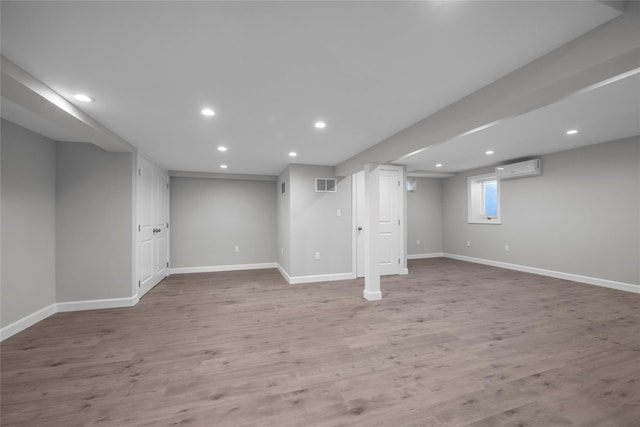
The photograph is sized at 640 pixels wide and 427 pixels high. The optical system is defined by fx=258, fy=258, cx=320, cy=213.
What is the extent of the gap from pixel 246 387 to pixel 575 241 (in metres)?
5.93

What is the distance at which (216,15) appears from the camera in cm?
129

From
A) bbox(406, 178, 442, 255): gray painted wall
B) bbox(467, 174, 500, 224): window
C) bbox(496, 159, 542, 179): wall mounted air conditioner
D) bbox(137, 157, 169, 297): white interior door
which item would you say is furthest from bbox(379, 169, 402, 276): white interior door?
bbox(137, 157, 169, 297): white interior door

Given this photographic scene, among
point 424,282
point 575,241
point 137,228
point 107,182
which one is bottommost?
point 424,282

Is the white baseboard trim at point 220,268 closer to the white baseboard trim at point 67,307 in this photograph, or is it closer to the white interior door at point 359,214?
the white baseboard trim at point 67,307

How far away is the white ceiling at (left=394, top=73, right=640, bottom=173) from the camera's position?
2439 millimetres

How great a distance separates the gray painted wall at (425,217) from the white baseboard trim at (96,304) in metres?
6.50

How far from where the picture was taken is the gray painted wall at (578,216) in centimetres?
407

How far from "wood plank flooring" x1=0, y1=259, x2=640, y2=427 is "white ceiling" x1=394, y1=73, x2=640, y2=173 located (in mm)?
2146

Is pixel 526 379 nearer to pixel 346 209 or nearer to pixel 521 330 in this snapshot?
pixel 521 330

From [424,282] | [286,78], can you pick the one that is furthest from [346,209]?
[286,78]

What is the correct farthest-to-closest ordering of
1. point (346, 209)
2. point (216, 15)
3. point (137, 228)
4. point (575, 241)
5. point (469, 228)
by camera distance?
point (469, 228)
point (346, 209)
point (575, 241)
point (137, 228)
point (216, 15)

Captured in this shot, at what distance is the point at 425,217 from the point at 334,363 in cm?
632

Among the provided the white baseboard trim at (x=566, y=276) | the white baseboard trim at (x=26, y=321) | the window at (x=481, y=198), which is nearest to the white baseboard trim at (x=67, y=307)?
the white baseboard trim at (x=26, y=321)

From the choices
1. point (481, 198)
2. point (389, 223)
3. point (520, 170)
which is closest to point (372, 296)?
point (389, 223)
